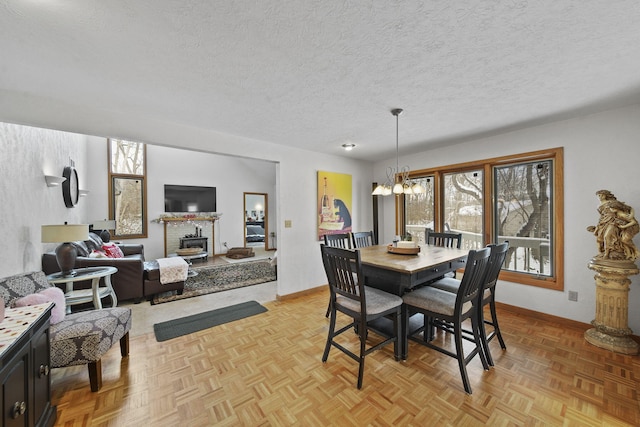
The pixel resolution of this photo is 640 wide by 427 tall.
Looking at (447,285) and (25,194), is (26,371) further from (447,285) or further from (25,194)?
(447,285)

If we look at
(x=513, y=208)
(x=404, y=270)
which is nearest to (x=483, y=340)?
(x=404, y=270)

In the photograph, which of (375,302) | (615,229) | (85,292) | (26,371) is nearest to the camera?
(26,371)

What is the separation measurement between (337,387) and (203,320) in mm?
1936

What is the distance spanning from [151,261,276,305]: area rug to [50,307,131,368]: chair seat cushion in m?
1.88

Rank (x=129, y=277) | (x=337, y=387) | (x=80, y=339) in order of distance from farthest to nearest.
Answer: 1. (x=129, y=277)
2. (x=337, y=387)
3. (x=80, y=339)

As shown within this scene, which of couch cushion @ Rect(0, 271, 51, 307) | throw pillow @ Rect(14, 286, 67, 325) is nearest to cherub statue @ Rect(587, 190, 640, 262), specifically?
throw pillow @ Rect(14, 286, 67, 325)

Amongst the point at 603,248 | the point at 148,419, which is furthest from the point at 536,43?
the point at 148,419

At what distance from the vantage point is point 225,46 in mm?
1487

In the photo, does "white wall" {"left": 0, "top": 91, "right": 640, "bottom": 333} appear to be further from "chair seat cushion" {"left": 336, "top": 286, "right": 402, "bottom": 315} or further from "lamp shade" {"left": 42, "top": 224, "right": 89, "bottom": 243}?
"chair seat cushion" {"left": 336, "top": 286, "right": 402, "bottom": 315}

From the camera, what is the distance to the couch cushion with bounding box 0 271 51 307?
5.58 feet

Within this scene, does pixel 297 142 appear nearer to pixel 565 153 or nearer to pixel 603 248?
pixel 565 153

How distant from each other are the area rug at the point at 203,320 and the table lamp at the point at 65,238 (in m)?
1.11

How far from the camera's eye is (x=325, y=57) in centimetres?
161

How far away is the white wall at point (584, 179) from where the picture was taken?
242 centimetres
